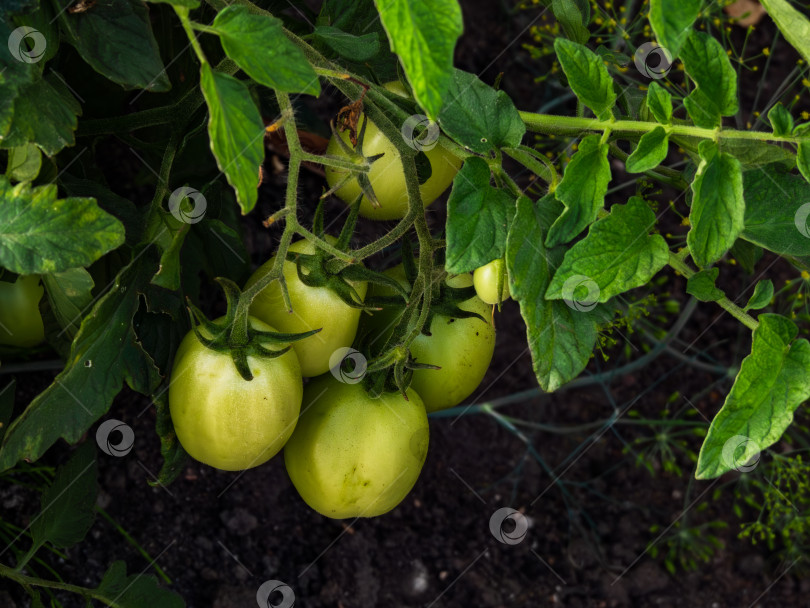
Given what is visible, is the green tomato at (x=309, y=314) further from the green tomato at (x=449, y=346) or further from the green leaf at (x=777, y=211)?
the green leaf at (x=777, y=211)

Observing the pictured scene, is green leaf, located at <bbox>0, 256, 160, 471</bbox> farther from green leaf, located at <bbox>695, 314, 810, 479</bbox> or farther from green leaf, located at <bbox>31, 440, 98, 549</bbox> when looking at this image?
green leaf, located at <bbox>695, 314, 810, 479</bbox>

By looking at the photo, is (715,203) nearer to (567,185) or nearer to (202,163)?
(567,185)

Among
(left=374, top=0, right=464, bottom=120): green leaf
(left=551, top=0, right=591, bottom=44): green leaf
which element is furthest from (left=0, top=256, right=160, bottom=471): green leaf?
(left=551, top=0, right=591, bottom=44): green leaf

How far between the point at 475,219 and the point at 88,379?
378 mm

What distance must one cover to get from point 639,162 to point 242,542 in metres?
0.86

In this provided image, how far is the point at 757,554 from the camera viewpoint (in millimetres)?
1465

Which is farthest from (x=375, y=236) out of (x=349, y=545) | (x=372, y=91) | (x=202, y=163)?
(x=372, y=91)

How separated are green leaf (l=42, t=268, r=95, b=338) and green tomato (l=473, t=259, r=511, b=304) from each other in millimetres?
347

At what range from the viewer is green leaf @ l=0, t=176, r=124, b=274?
667 millimetres

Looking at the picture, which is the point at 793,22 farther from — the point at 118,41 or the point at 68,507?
the point at 68,507

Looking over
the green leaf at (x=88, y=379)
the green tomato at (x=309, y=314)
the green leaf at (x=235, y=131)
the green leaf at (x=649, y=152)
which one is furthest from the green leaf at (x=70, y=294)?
the green leaf at (x=649, y=152)

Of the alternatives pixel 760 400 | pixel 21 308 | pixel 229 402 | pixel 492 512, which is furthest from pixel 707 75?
pixel 492 512

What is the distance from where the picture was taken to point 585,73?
689 mm

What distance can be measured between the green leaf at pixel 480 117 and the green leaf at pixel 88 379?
0.33 metres
